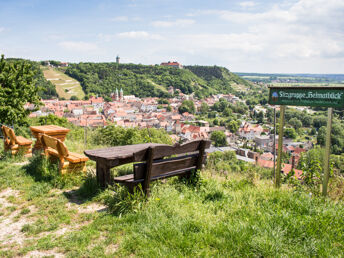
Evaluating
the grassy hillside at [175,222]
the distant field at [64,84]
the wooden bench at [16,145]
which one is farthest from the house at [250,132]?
the grassy hillside at [175,222]

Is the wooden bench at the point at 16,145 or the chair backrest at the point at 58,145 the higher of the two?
the chair backrest at the point at 58,145

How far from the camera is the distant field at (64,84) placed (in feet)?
333

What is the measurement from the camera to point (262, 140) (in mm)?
62000

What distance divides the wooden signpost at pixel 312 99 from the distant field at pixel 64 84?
104 metres

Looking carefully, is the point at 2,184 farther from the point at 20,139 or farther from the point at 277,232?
the point at 277,232

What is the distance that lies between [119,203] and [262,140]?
63.3m

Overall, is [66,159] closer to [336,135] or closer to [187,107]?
[336,135]

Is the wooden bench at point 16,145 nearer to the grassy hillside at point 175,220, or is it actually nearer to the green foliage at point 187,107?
the grassy hillside at point 175,220

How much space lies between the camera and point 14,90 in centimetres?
818

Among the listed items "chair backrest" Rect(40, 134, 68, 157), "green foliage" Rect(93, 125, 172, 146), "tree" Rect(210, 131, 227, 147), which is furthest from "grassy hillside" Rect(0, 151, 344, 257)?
"tree" Rect(210, 131, 227, 147)

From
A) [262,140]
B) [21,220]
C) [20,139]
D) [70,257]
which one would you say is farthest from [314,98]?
[262,140]

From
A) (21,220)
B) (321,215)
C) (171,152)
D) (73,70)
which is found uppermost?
(73,70)

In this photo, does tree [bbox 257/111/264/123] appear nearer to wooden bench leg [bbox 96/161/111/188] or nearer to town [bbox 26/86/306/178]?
town [bbox 26/86/306/178]

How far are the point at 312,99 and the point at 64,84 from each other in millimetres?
115742
